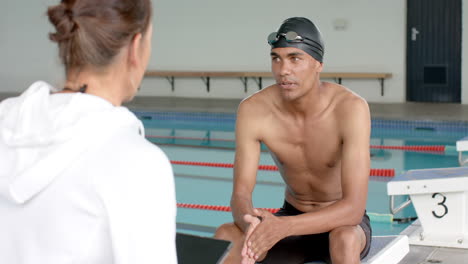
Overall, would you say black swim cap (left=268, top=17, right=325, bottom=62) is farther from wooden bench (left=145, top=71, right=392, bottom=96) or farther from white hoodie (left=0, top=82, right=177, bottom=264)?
wooden bench (left=145, top=71, right=392, bottom=96)

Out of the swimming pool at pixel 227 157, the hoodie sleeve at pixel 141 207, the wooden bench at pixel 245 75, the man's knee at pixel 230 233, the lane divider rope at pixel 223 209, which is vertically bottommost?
the swimming pool at pixel 227 157

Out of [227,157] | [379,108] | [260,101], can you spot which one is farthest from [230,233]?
[379,108]

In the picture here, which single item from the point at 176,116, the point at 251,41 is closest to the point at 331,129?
the point at 176,116

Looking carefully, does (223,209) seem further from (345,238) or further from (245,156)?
(345,238)

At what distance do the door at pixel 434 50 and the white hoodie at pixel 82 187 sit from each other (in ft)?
38.6

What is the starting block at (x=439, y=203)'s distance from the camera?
380 centimetres

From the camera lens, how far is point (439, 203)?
3.91 meters

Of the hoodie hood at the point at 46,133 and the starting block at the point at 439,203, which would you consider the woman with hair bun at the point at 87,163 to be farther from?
the starting block at the point at 439,203

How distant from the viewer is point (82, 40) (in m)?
1.11

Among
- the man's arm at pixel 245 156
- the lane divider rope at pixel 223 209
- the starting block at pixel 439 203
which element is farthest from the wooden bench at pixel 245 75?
the man's arm at pixel 245 156

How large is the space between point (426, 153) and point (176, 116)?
16.4ft

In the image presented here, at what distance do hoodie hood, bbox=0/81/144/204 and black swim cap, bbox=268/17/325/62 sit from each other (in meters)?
1.72

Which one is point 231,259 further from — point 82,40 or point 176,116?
point 176,116

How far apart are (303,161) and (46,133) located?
1.99 m
